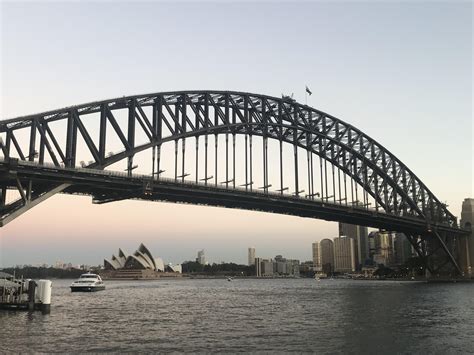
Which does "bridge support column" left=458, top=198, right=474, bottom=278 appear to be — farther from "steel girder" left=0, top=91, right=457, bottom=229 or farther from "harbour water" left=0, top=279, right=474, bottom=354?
"harbour water" left=0, top=279, right=474, bottom=354

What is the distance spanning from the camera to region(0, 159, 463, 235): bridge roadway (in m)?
54.3

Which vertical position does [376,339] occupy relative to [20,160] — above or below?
below

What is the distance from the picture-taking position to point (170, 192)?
69.0 meters

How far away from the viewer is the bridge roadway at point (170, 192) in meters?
54.3

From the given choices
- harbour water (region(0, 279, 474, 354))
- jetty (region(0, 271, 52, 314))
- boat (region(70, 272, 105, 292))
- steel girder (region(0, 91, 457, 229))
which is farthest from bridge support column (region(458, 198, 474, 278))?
jetty (region(0, 271, 52, 314))

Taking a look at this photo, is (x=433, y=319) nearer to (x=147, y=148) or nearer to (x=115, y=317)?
(x=115, y=317)

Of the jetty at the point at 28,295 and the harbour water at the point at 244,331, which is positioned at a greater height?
the jetty at the point at 28,295

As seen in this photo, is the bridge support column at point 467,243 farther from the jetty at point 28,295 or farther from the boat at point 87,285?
the jetty at point 28,295

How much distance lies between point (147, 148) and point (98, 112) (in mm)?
7345

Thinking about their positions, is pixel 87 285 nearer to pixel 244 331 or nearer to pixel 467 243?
pixel 244 331

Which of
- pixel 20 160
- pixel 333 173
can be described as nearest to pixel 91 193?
pixel 20 160

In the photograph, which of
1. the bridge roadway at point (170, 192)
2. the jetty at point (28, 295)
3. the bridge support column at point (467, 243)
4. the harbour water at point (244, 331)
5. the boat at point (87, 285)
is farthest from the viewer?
the bridge support column at point (467, 243)

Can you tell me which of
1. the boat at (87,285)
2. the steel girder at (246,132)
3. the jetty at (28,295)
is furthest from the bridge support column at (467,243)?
the jetty at (28,295)

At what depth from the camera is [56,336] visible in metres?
28.9
